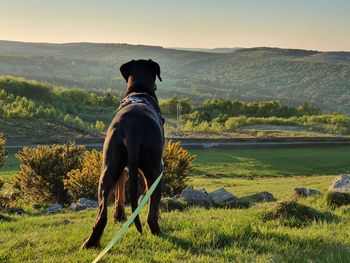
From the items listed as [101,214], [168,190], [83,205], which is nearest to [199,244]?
[101,214]

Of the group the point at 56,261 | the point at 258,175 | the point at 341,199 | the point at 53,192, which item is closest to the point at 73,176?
the point at 53,192

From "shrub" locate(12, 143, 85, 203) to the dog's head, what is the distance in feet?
32.8

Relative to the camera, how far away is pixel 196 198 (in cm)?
1112

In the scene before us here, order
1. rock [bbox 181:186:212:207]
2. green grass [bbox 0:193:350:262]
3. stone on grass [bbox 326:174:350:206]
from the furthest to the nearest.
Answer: rock [bbox 181:186:212:207]
stone on grass [bbox 326:174:350:206]
green grass [bbox 0:193:350:262]

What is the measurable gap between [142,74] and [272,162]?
2812cm

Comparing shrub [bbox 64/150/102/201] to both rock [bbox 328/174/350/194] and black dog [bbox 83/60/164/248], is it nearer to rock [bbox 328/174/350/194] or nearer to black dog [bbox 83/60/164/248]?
rock [bbox 328/174/350/194]

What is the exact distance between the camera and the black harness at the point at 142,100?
21.2 feet

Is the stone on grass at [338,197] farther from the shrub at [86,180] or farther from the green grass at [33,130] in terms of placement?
the green grass at [33,130]

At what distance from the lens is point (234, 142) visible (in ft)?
148

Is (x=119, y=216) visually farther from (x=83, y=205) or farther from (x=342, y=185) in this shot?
(x=342, y=185)

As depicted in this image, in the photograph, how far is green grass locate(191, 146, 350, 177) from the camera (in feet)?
97.2

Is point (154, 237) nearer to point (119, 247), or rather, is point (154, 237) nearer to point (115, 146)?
point (119, 247)

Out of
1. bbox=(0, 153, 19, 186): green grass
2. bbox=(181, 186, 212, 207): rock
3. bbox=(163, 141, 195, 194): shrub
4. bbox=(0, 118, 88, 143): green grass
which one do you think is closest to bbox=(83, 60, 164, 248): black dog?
bbox=(181, 186, 212, 207): rock

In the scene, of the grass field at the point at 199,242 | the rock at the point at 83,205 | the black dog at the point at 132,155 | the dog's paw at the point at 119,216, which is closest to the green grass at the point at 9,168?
the rock at the point at 83,205
